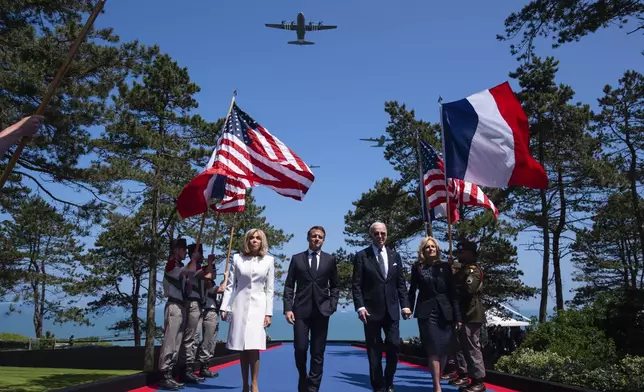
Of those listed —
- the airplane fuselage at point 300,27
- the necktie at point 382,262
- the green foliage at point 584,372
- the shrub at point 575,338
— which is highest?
the airplane fuselage at point 300,27

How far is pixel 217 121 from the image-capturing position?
1022 inches

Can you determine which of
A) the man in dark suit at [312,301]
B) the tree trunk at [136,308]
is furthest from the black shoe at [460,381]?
the tree trunk at [136,308]

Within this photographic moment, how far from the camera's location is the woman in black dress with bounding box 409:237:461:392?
675 centimetres

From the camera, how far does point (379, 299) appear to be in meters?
6.88

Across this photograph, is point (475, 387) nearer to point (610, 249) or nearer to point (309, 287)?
point (309, 287)

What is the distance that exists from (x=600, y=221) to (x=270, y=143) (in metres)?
36.0

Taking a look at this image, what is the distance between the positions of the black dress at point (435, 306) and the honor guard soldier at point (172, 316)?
3.29 meters

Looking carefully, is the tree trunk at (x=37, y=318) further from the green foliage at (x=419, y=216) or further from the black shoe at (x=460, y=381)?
the black shoe at (x=460, y=381)

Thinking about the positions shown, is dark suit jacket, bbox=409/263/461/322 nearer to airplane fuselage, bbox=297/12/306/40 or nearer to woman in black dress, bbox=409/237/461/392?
woman in black dress, bbox=409/237/461/392

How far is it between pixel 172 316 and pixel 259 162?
2.92 metres

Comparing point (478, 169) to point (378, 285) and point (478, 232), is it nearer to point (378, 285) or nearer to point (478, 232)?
point (378, 285)

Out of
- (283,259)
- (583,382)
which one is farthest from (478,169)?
(283,259)

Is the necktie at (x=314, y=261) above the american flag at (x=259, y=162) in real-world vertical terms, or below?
below

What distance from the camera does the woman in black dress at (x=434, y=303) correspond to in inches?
266
